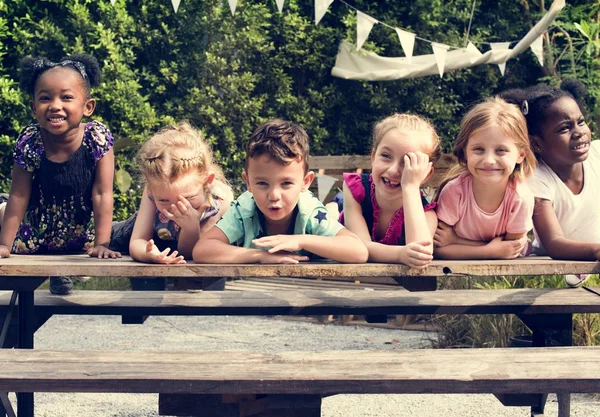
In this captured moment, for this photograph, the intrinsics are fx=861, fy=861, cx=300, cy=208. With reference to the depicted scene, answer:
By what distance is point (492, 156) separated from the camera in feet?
9.96

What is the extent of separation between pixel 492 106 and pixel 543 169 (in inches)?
16.6

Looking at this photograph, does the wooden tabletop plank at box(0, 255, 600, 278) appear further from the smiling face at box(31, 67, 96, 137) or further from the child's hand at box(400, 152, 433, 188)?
the smiling face at box(31, 67, 96, 137)

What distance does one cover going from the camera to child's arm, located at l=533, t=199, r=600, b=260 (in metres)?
3.01

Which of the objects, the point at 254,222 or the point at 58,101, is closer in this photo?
the point at 254,222

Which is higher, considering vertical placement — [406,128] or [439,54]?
[439,54]

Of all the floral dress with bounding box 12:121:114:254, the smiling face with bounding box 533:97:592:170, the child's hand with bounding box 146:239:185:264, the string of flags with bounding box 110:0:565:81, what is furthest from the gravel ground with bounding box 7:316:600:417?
the string of flags with bounding box 110:0:565:81

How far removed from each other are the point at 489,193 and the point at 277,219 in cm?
78

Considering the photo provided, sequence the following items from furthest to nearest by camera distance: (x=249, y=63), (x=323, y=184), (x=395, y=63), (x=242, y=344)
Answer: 1. (x=249, y=63)
2. (x=395, y=63)
3. (x=323, y=184)
4. (x=242, y=344)

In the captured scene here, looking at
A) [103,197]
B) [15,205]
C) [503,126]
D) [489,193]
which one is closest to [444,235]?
[489,193]

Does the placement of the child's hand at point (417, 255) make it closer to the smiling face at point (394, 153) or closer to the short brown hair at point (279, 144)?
the smiling face at point (394, 153)

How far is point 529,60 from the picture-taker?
9.84m

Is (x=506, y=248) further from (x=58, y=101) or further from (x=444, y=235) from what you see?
(x=58, y=101)

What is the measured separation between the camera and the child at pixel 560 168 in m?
3.26

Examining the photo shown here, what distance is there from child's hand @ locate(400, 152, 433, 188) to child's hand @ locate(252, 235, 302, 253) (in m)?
0.42
